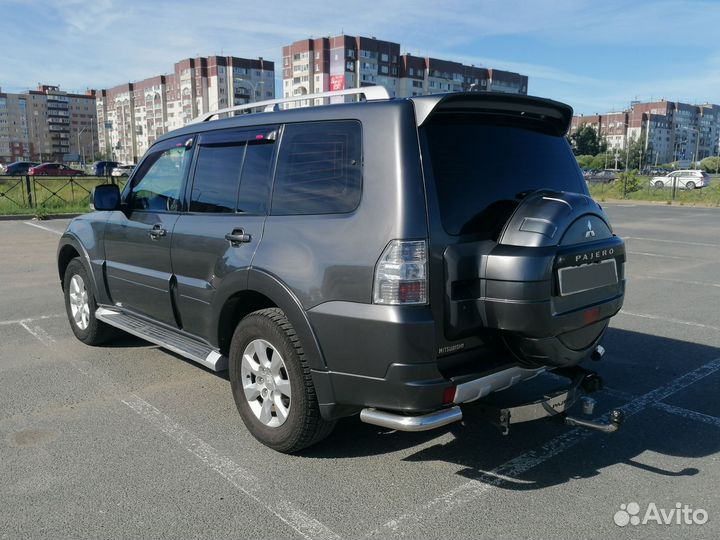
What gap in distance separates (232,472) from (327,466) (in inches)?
21.0

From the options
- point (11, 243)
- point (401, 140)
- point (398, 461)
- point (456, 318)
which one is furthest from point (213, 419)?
point (11, 243)

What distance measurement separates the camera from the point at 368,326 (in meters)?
2.90

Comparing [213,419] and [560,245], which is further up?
[560,245]

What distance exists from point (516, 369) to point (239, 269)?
1.69 meters

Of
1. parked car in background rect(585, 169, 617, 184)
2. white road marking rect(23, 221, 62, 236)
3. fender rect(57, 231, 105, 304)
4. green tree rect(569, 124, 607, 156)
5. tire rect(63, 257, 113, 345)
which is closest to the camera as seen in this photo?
fender rect(57, 231, 105, 304)

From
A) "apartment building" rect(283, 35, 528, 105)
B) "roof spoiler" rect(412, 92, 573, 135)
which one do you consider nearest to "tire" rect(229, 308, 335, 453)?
"roof spoiler" rect(412, 92, 573, 135)

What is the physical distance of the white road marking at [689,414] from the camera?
4043mm

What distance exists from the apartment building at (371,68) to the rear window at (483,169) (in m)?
86.7

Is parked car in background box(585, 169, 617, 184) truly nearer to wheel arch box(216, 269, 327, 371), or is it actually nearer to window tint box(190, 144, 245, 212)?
window tint box(190, 144, 245, 212)

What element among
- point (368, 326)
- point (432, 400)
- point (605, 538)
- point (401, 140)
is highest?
point (401, 140)

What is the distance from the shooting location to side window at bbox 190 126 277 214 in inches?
144

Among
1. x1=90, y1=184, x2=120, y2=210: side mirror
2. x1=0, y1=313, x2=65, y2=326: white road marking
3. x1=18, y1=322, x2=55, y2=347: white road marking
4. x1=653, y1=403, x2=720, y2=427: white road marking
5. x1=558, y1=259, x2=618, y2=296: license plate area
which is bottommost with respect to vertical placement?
x1=653, y1=403, x2=720, y2=427: white road marking

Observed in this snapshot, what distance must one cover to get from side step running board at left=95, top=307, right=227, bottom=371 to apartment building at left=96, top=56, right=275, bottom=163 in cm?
8382

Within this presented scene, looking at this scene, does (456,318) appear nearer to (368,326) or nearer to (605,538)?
(368,326)
